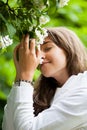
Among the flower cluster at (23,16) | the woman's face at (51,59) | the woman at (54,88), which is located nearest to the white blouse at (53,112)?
the woman at (54,88)

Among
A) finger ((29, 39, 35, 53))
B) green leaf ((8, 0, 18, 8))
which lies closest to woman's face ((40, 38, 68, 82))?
finger ((29, 39, 35, 53))

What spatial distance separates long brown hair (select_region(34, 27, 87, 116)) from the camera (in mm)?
2227

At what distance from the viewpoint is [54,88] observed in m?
2.35

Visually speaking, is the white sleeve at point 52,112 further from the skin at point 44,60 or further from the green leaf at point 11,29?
the green leaf at point 11,29

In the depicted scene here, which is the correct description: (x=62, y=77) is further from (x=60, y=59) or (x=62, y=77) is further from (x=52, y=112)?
(x=52, y=112)

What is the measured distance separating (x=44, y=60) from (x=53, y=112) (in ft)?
0.77

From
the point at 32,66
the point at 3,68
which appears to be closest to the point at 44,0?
the point at 32,66

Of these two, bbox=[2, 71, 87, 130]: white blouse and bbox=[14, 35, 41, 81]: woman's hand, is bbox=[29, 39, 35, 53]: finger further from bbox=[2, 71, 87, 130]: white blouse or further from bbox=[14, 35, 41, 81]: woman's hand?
bbox=[2, 71, 87, 130]: white blouse

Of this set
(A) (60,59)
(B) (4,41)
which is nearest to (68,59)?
(A) (60,59)

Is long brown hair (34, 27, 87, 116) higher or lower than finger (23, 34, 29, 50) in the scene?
lower

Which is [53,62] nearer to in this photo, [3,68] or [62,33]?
[62,33]

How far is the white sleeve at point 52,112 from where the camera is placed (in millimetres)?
1971

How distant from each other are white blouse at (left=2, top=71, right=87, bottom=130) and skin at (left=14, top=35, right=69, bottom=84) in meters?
0.06

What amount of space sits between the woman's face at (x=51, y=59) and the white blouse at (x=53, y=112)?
120 mm
